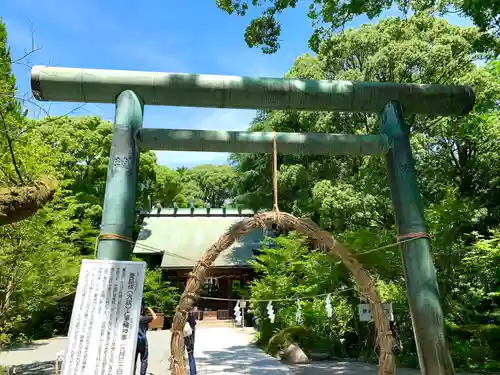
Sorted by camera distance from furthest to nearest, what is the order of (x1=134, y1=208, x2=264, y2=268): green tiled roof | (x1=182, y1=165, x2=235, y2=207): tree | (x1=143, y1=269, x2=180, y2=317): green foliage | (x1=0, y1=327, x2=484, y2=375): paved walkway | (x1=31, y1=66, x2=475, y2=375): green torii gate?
(x1=182, y1=165, x2=235, y2=207): tree, (x1=134, y1=208, x2=264, y2=268): green tiled roof, (x1=143, y1=269, x2=180, y2=317): green foliage, (x1=0, y1=327, x2=484, y2=375): paved walkway, (x1=31, y1=66, x2=475, y2=375): green torii gate

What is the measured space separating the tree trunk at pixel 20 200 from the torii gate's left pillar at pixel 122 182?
682mm

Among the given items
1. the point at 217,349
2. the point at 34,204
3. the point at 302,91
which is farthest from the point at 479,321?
the point at 34,204

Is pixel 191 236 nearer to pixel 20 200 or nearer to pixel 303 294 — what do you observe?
pixel 303 294

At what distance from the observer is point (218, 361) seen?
10.5 m

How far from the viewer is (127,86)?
439cm

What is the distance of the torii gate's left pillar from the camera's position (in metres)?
3.82

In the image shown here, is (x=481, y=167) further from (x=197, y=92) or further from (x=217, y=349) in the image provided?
(x=197, y=92)

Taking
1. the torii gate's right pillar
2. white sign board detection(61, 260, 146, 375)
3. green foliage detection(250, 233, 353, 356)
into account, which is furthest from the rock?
white sign board detection(61, 260, 146, 375)

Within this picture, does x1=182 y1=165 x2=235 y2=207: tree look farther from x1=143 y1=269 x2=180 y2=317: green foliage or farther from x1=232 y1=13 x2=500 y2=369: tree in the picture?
x1=232 y1=13 x2=500 y2=369: tree

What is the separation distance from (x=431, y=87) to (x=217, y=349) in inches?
408

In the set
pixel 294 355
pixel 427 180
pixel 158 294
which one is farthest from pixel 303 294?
pixel 158 294

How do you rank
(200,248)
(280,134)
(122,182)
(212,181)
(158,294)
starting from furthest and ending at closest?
1. (212,181)
2. (200,248)
3. (158,294)
4. (280,134)
5. (122,182)

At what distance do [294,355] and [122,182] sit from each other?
26.9 feet

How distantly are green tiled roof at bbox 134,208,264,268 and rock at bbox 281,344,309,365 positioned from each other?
10259 mm
